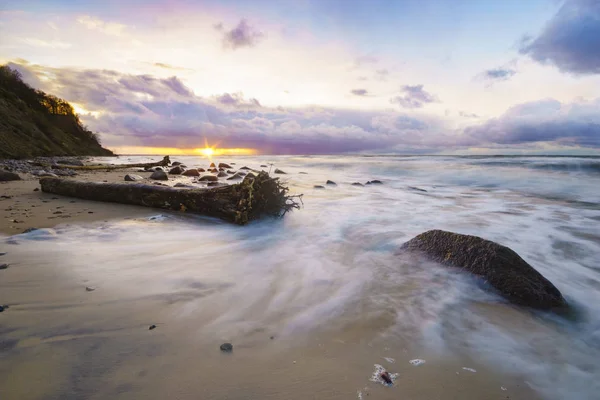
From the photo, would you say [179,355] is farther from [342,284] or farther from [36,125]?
[36,125]

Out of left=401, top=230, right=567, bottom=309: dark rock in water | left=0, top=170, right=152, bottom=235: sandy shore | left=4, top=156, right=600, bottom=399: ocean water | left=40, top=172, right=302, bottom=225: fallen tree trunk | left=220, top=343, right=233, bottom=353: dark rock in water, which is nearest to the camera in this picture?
left=220, top=343, right=233, bottom=353: dark rock in water

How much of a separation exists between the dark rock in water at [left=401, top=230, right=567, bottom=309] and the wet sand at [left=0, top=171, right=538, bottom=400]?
3.83 feet

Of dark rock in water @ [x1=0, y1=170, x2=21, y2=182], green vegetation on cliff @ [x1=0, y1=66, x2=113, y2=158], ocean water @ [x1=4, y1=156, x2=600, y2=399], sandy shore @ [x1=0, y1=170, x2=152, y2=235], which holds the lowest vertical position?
ocean water @ [x1=4, y1=156, x2=600, y2=399]

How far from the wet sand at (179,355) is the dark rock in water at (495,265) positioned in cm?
117

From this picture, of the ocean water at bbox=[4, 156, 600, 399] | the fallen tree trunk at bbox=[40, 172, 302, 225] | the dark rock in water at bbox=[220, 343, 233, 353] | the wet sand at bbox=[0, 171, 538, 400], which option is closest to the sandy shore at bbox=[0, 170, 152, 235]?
the fallen tree trunk at bbox=[40, 172, 302, 225]

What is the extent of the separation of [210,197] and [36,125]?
3282cm

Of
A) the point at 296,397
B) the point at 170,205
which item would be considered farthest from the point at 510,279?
the point at 170,205

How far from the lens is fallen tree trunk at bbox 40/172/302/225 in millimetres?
4648

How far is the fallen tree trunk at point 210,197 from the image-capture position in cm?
465

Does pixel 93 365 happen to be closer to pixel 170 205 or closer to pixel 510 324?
pixel 510 324

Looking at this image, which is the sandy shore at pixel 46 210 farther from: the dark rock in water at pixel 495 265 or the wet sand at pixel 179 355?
the dark rock in water at pixel 495 265

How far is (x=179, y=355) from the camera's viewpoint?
61.6 inches

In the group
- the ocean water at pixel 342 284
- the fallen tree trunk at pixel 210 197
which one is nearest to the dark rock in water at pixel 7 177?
the fallen tree trunk at pixel 210 197

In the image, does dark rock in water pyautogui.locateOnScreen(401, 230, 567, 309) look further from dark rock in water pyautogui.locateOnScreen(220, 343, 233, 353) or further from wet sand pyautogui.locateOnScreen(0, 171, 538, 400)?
dark rock in water pyautogui.locateOnScreen(220, 343, 233, 353)
